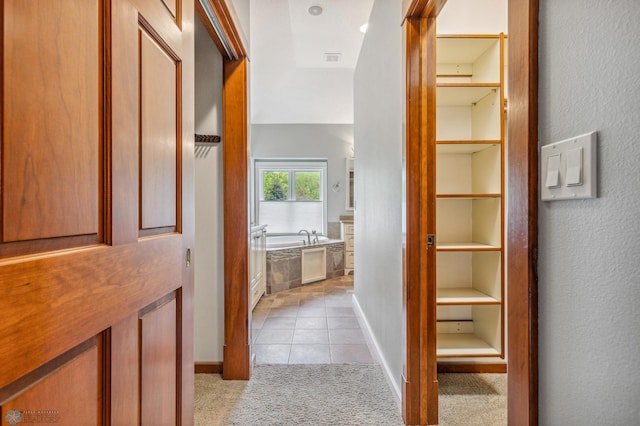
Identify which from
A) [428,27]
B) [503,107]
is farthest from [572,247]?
[503,107]

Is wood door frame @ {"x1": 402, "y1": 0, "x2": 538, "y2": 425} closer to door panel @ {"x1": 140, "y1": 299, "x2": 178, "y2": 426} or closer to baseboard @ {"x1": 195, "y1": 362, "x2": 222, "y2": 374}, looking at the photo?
door panel @ {"x1": 140, "y1": 299, "x2": 178, "y2": 426}

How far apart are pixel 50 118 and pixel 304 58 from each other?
14.3 feet

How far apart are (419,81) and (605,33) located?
3.95ft

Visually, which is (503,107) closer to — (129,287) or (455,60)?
(455,60)

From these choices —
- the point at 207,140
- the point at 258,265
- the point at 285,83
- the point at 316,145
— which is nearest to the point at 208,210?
the point at 207,140

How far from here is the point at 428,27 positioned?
1.65m

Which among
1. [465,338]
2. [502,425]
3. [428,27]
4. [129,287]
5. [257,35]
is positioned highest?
[257,35]

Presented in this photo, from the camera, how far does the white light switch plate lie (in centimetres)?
53

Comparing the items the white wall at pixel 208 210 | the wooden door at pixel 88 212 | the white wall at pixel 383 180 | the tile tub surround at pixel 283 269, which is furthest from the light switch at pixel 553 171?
the tile tub surround at pixel 283 269

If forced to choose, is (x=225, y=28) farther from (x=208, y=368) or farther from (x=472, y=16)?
(x=208, y=368)

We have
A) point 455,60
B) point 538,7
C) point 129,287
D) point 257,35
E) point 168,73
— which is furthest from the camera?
point 257,35

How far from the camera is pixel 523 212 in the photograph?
0.67m

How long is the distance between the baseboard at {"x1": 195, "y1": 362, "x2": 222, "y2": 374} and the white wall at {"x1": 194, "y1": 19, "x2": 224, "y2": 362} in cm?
3

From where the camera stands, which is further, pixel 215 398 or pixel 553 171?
pixel 215 398
